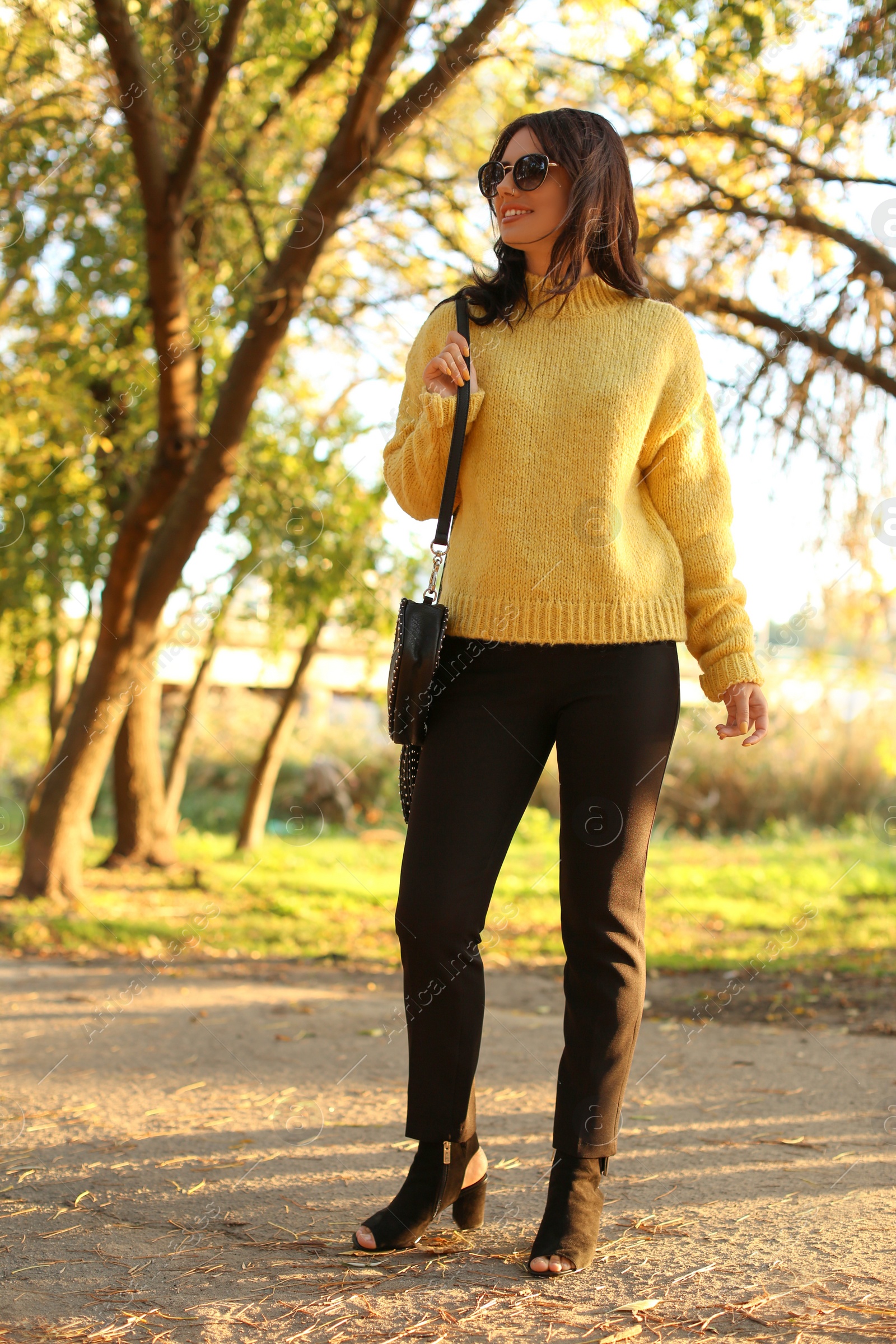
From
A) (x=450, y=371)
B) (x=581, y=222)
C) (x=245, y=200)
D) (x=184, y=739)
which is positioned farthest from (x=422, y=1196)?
(x=184, y=739)

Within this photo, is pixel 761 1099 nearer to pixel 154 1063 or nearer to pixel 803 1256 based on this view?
pixel 803 1256

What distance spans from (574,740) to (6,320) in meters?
A: 6.88

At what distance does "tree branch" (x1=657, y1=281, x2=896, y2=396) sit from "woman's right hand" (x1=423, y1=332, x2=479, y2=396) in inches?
148

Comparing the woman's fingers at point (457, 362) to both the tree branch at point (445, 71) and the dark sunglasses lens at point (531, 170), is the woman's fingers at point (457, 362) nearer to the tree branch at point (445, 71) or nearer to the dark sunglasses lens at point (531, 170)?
the dark sunglasses lens at point (531, 170)

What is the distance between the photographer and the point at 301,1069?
10.9ft

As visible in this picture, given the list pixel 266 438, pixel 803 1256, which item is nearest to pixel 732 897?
pixel 266 438

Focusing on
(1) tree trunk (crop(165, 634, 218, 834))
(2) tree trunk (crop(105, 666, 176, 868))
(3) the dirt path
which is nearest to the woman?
(3) the dirt path

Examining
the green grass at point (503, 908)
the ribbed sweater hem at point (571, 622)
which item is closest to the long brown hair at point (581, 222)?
the ribbed sweater hem at point (571, 622)

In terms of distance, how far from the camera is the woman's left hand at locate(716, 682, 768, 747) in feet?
6.63

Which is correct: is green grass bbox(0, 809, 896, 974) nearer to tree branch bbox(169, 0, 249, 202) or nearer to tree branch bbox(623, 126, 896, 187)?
tree branch bbox(623, 126, 896, 187)

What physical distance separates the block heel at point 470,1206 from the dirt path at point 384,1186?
4 cm

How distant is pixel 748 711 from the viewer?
203 cm

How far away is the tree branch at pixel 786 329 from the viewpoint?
529cm

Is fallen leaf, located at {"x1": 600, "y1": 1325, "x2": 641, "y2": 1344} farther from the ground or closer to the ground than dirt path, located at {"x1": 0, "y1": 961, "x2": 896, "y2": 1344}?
farther from the ground
